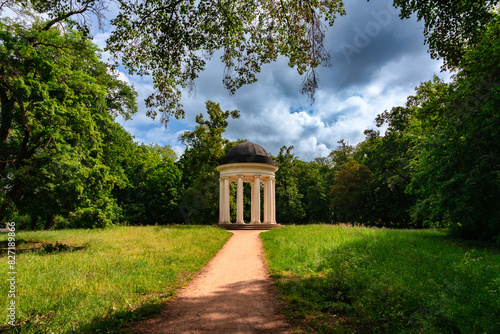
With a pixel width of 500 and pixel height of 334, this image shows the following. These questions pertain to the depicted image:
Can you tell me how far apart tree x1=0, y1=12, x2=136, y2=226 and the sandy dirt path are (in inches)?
309

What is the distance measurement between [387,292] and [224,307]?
3.28m

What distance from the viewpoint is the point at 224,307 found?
5.64 metres

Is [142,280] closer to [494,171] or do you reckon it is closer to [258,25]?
[258,25]

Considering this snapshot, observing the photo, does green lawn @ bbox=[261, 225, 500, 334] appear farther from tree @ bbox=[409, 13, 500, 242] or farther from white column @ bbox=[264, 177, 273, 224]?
white column @ bbox=[264, 177, 273, 224]

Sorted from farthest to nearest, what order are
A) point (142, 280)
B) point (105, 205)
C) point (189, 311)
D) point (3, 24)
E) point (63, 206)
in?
→ 1. point (105, 205)
2. point (63, 206)
3. point (3, 24)
4. point (142, 280)
5. point (189, 311)

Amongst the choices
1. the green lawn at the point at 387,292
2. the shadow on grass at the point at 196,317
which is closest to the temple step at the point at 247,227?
the green lawn at the point at 387,292

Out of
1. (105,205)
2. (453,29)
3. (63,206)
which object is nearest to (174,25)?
(453,29)

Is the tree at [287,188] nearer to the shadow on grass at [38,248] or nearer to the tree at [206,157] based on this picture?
the tree at [206,157]

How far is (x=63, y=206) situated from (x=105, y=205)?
603 centimetres

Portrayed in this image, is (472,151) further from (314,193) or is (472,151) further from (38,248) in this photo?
(314,193)

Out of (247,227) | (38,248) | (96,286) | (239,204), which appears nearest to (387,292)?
(96,286)

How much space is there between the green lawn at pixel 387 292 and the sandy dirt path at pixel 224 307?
41cm

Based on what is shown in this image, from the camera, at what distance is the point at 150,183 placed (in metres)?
41.1

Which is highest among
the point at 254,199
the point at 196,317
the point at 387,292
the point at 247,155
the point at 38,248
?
the point at 247,155
